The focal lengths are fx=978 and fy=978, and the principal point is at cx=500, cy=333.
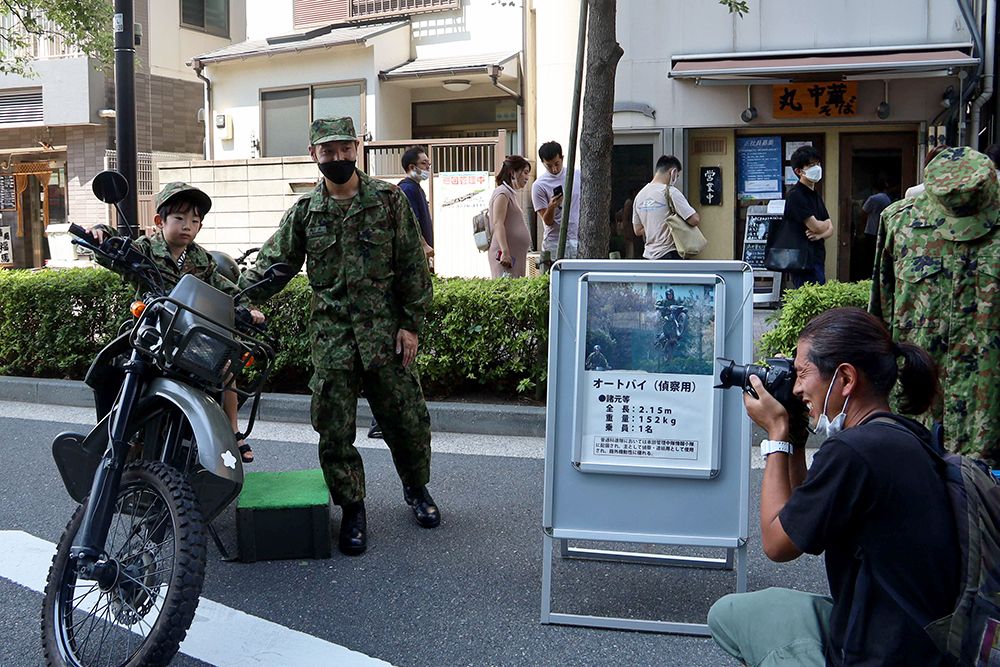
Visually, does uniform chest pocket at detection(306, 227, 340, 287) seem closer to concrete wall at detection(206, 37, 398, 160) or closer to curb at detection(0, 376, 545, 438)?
curb at detection(0, 376, 545, 438)

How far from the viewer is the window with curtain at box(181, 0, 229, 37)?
23812mm

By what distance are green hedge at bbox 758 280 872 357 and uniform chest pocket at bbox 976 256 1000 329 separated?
8.20 ft

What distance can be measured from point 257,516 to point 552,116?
1148 centimetres

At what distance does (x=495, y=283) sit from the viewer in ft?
23.1

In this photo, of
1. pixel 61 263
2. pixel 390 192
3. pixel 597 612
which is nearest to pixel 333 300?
pixel 390 192

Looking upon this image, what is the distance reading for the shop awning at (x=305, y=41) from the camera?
1758 cm

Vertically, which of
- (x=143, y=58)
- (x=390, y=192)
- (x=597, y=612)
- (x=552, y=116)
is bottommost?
(x=597, y=612)

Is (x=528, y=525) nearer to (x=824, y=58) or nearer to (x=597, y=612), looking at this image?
(x=597, y=612)

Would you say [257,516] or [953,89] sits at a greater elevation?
[953,89]

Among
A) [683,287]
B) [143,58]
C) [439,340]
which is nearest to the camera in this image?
[683,287]

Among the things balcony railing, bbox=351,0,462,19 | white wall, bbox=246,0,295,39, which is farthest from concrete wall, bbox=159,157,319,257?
balcony railing, bbox=351,0,462,19

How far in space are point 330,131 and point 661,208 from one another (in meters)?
5.71

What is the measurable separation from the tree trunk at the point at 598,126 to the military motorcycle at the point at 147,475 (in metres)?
4.16

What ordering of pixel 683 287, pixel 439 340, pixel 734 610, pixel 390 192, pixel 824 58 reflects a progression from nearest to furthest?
pixel 734 610
pixel 683 287
pixel 390 192
pixel 439 340
pixel 824 58
